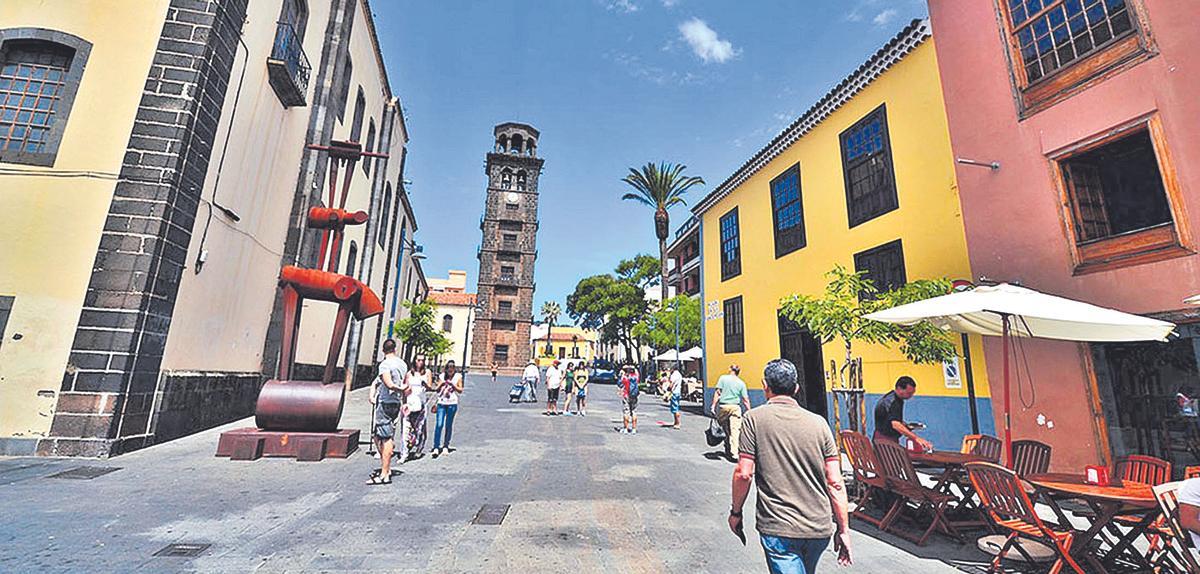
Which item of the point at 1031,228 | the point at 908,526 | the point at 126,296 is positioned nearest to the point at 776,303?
the point at 1031,228

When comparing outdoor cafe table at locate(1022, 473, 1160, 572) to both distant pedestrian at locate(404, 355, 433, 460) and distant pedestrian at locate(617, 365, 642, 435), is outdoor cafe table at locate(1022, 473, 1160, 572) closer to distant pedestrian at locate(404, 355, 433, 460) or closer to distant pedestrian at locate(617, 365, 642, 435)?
distant pedestrian at locate(404, 355, 433, 460)

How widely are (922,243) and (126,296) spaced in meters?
14.4

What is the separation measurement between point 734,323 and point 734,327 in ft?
0.47

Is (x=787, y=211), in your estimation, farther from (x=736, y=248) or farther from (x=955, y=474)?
(x=955, y=474)

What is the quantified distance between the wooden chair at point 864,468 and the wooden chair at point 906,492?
101 millimetres

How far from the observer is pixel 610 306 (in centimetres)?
5144

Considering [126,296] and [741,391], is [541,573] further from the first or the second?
[126,296]

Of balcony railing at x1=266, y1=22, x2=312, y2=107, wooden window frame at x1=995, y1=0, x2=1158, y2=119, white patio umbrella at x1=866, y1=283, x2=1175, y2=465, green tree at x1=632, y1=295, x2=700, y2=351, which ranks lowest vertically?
white patio umbrella at x1=866, y1=283, x2=1175, y2=465

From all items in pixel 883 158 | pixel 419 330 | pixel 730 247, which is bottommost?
pixel 419 330

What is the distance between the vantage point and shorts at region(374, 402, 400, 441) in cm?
652

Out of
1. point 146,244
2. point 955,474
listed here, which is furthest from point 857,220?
point 146,244

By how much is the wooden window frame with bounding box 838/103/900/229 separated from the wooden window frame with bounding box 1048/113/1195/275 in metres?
3.39

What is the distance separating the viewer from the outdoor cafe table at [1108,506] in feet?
11.8

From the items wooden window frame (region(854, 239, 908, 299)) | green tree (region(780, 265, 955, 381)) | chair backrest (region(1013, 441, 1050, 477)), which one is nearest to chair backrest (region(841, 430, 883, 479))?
chair backrest (region(1013, 441, 1050, 477))
